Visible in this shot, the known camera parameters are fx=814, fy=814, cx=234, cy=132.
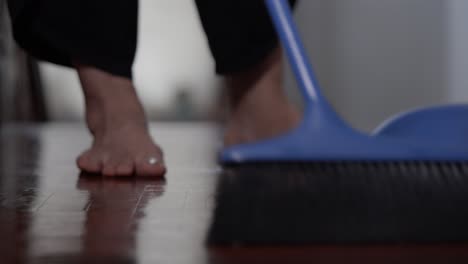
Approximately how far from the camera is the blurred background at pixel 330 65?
2.55 m

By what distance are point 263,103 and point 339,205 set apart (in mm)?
589

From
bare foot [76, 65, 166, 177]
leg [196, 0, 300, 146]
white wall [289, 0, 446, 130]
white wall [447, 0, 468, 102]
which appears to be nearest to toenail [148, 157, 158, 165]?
bare foot [76, 65, 166, 177]

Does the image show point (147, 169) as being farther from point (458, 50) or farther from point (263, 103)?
point (458, 50)

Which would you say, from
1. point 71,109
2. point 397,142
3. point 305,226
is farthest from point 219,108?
point 305,226

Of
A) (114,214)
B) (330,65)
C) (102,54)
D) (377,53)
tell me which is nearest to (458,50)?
(377,53)

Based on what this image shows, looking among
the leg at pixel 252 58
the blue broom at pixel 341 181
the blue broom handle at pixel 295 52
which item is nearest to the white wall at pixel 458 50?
the leg at pixel 252 58

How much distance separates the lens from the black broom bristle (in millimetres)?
574

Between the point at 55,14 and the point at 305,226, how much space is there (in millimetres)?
652

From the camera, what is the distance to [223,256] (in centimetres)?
53

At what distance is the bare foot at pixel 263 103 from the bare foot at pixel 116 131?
170mm

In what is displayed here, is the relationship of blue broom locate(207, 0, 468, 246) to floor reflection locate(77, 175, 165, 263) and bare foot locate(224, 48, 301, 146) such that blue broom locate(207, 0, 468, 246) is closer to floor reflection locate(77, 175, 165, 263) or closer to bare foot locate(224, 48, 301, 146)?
floor reflection locate(77, 175, 165, 263)

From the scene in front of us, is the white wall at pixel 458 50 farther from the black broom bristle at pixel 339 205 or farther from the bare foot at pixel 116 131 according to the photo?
the black broom bristle at pixel 339 205

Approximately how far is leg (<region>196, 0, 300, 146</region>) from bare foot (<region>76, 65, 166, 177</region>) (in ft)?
0.50

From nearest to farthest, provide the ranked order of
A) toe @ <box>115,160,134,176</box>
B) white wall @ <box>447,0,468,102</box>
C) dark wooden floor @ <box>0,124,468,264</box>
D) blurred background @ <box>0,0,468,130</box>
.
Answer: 1. dark wooden floor @ <box>0,124,468,264</box>
2. toe @ <box>115,160,134,176</box>
3. white wall @ <box>447,0,468,102</box>
4. blurred background @ <box>0,0,468,130</box>
